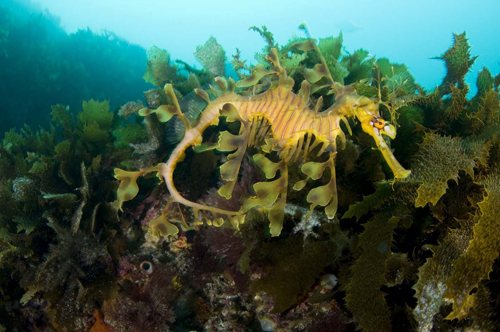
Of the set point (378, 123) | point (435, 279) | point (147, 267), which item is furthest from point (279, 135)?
point (147, 267)

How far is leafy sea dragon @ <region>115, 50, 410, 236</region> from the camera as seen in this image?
1.35m

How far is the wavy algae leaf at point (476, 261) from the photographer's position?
1.31m

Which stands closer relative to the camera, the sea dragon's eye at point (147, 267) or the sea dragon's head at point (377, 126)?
the sea dragon's head at point (377, 126)

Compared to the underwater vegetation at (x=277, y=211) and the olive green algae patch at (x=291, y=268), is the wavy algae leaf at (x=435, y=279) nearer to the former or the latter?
the underwater vegetation at (x=277, y=211)

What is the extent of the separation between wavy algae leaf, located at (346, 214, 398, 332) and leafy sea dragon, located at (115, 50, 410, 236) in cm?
36

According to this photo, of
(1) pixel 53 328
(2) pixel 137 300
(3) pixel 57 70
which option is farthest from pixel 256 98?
(3) pixel 57 70

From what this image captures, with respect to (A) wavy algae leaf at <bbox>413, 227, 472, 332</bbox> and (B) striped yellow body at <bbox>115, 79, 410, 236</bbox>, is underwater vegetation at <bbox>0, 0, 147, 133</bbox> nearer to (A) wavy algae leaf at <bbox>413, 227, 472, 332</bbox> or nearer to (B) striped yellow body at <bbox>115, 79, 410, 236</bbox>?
(B) striped yellow body at <bbox>115, 79, 410, 236</bbox>

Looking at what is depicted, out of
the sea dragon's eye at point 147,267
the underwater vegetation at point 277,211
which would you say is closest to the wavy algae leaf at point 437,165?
the underwater vegetation at point 277,211

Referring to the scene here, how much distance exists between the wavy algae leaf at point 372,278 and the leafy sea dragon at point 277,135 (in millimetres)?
360

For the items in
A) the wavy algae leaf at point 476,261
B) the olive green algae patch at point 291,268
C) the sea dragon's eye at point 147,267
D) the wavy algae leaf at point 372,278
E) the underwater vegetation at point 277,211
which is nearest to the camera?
the wavy algae leaf at point 476,261

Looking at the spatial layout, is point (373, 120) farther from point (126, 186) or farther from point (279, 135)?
point (126, 186)

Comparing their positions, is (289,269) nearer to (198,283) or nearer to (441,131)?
(198,283)

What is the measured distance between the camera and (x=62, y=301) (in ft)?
A: 7.51

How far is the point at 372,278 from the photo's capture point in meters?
1.59
